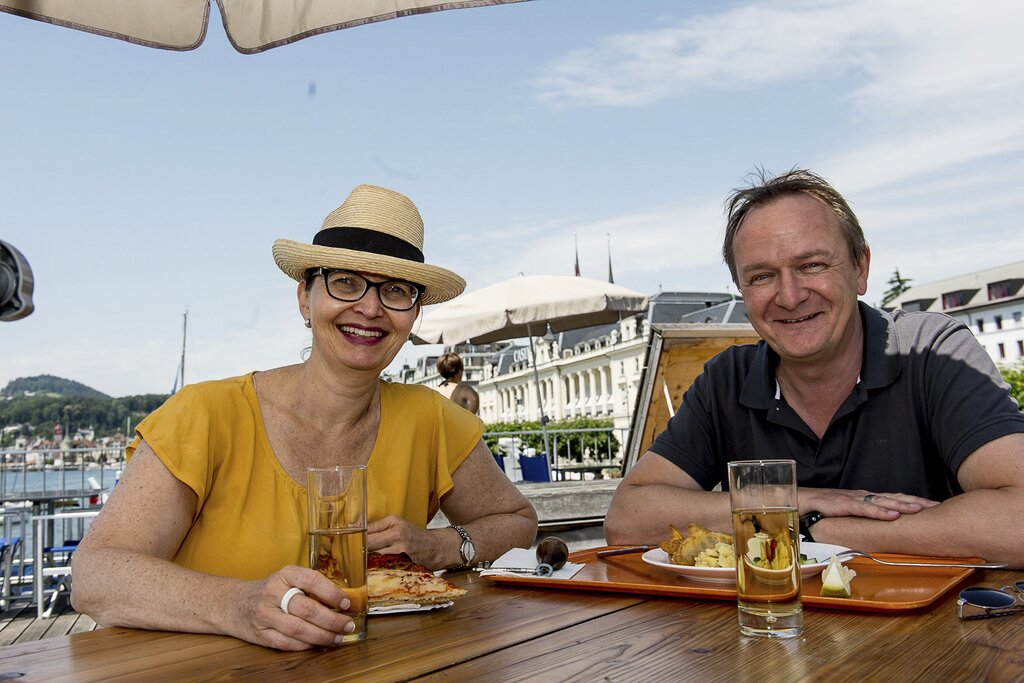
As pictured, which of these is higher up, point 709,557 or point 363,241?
point 363,241

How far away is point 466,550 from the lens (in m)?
2.13

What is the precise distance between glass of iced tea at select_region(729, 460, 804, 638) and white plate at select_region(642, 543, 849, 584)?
316 mm

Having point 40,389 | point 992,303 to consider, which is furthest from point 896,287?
point 40,389

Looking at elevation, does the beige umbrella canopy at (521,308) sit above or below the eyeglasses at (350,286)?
above

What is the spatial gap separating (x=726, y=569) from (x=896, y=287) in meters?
103

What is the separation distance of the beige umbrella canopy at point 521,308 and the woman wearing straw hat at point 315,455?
843 cm

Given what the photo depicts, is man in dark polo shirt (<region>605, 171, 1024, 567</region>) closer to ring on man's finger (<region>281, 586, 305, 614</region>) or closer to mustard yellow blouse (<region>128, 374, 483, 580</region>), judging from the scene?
mustard yellow blouse (<region>128, 374, 483, 580</region>)

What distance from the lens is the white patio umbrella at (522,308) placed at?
1097 centimetres

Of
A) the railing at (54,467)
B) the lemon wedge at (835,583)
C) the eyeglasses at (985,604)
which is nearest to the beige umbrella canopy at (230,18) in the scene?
the lemon wedge at (835,583)

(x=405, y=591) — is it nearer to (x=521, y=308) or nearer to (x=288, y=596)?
(x=288, y=596)

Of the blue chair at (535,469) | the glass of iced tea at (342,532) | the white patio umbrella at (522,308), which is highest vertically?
the white patio umbrella at (522,308)

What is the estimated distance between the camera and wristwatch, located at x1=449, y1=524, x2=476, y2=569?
83.5 inches

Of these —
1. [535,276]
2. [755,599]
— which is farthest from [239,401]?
[535,276]

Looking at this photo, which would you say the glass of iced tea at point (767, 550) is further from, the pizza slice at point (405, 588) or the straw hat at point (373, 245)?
the straw hat at point (373, 245)
